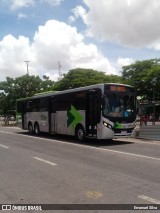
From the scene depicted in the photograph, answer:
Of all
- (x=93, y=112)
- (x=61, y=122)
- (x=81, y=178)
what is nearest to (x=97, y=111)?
(x=93, y=112)

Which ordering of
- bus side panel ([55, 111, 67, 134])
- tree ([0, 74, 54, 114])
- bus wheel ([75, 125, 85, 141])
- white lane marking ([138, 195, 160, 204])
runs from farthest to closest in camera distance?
tree ([0, 74, 54, 114])
bus side panel ([55, 111, 67, 134])
bus wheel ([75, 125, 85, 141])
white lane marking ([138, 195, 160, 204])

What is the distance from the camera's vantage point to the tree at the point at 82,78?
6438 cm

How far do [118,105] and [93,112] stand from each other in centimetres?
133

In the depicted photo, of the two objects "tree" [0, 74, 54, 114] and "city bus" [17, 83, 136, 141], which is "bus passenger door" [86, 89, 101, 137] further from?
"tree" [0, 74, 54, 114]

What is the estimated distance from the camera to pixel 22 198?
23.6ft

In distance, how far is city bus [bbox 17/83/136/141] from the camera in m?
17.8

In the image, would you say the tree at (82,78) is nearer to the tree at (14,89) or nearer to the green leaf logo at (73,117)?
the tree at (14,89)

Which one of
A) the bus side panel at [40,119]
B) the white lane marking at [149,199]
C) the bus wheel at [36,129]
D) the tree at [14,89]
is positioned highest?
the tree at [14,89]

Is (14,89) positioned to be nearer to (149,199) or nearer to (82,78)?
(82,78)

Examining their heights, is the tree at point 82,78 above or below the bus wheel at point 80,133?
above

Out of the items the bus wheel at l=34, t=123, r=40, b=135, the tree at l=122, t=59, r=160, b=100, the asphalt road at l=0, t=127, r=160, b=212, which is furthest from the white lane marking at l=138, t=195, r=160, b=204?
the tree at l=122, t=59, r=160, b=100

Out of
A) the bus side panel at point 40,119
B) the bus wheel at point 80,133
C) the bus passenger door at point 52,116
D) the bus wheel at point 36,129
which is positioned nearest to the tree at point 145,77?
the bus side panel at point 40,119

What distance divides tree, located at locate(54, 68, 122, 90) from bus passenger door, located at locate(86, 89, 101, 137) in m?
44.7

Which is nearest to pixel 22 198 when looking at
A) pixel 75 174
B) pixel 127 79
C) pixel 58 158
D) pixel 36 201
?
pixel 36 201
